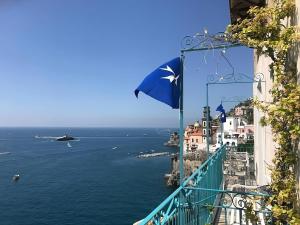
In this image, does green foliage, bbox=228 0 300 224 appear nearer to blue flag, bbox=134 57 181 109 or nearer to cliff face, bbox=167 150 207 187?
blue flag, bbox=134 57 181 109

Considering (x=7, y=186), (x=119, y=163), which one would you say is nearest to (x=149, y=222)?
(x=7, y=186)

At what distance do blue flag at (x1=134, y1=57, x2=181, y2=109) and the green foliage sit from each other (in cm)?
128

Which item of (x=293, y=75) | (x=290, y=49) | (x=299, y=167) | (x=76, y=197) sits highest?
(x=290, y=49)

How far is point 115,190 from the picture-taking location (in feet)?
157

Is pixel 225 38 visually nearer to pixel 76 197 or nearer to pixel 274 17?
pixel 274 17

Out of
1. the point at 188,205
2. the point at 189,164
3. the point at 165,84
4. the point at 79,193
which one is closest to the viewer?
the point at 188,205

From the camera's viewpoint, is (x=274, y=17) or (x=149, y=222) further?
(x=274, y=17)

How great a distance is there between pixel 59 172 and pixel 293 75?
6321 cm

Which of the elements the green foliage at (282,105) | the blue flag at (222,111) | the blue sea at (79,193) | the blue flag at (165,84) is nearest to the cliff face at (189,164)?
the blue sea at (79,193)

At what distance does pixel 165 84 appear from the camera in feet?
15.5

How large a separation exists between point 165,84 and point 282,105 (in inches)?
77.5

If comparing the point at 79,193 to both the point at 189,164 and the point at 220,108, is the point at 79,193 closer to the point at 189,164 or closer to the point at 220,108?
the point at 189,164

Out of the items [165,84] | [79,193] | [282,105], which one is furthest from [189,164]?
[282,105]

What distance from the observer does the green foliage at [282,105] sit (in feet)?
10.5
